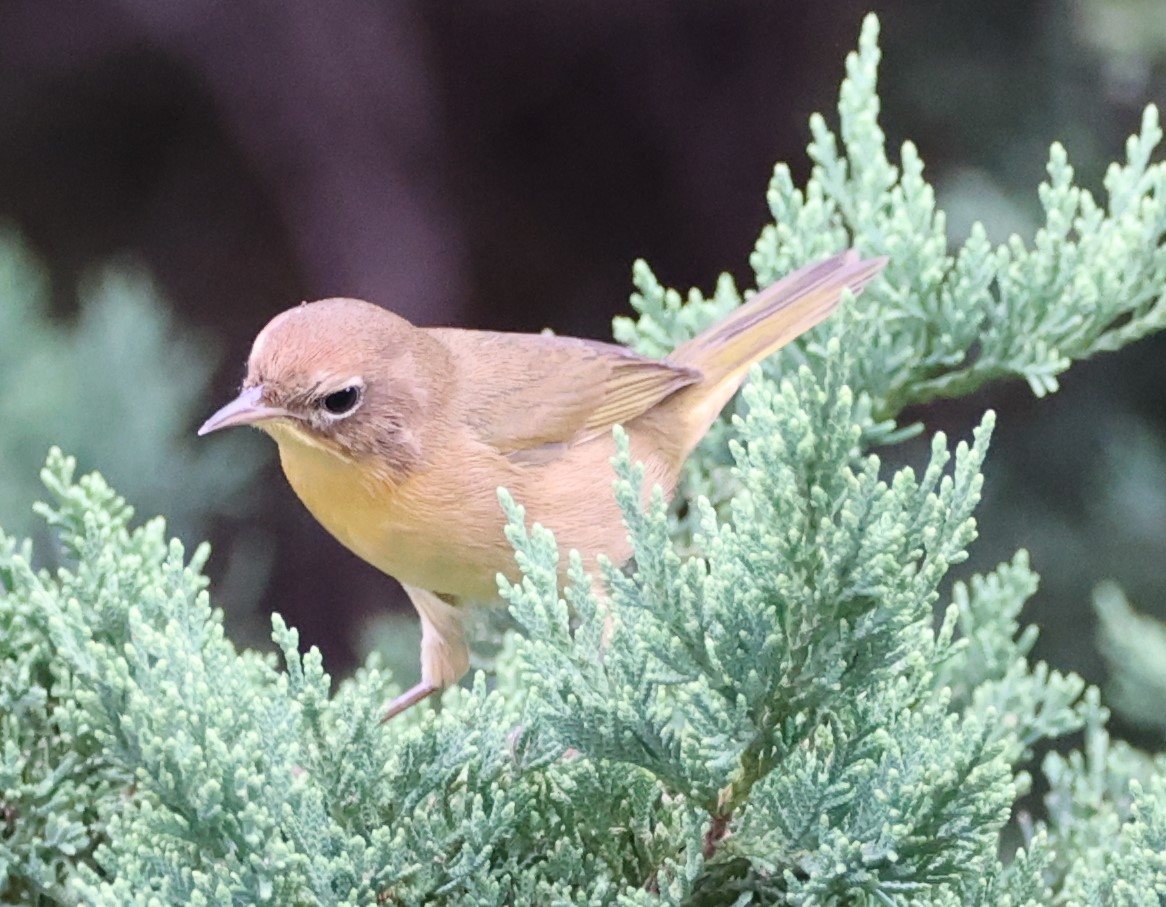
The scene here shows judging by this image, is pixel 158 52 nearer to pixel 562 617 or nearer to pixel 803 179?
pixel 803 179

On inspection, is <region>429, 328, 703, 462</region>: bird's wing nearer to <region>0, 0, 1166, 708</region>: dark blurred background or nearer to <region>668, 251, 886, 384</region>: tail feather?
<region>668, 251, 886, 384</region>: tail feather

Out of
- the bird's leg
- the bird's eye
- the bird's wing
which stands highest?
the bird's wing

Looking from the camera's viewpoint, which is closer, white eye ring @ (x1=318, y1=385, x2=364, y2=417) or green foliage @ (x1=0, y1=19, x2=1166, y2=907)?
green foliage @ (x1=0, y1=19, x2=1166, y2=907)

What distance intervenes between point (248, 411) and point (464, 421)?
45 cm

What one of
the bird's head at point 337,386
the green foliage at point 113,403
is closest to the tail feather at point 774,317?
the bird's head at point 337,386

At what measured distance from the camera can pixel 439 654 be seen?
2387 mm

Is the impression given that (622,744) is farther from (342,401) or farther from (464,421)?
(464,421)

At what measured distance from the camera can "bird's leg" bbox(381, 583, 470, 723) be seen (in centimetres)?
232

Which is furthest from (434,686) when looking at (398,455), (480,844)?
(480,844)

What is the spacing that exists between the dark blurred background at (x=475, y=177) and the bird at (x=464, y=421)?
42.2 inches

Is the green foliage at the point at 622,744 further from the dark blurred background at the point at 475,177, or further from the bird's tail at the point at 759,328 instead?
the dark blurred background at the point at 475,177

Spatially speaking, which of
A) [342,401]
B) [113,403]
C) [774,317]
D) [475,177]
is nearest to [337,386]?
[342,401]

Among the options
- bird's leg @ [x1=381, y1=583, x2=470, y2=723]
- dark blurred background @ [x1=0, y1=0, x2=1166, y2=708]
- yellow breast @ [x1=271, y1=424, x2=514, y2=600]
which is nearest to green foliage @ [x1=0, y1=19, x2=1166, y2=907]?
yellow breast @ [x1=271, y1=424, x2=514, y2=600]

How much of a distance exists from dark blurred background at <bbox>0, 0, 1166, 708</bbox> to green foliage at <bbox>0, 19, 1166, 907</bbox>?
1.70 metres
